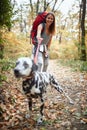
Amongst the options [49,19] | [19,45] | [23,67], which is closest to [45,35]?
[49,19]

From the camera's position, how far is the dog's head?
13.9 feet

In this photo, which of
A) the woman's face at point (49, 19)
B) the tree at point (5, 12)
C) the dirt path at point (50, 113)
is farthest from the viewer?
the tree at point (5, 12)

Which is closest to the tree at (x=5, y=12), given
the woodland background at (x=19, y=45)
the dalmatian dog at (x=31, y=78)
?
the woodland background at (x=19, y=45)

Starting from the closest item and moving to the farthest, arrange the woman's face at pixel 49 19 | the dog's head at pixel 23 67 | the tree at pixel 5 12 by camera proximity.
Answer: the dog's head at pixel 23 67 < the woman's face at pixel 49 19 < the tree at pixel 5 12

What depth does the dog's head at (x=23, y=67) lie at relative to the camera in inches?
167

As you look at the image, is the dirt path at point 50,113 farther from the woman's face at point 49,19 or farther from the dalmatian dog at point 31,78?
the woman's face at point 49,19

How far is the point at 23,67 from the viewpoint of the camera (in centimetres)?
432

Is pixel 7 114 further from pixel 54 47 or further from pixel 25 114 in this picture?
pixel 54 47

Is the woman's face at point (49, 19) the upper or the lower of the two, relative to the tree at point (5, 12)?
lower

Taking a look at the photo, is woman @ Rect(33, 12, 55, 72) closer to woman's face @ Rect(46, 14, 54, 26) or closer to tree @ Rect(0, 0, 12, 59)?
woman's face @ Rect(46, 14, 54, 26)

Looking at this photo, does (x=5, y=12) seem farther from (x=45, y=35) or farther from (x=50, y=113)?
(x=50, y=113)

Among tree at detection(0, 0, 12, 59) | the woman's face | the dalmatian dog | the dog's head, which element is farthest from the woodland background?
the woman's face

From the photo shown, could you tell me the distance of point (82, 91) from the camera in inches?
322

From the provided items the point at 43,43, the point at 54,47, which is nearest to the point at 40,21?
the point at 43,43
